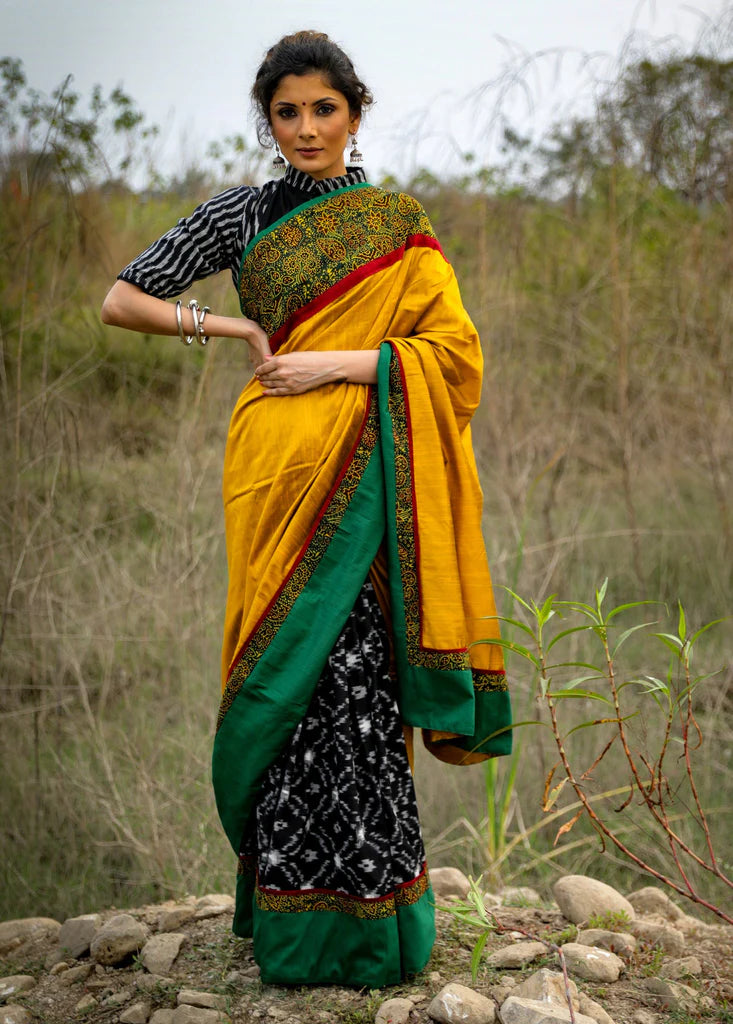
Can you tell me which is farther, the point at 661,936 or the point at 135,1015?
the point at 661,936

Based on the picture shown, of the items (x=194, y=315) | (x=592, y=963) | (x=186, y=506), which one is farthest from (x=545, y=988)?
(x=186, y=506)

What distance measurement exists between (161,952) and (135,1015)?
22cm

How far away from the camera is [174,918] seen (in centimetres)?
240

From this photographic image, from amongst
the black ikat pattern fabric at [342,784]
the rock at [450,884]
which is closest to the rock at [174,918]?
the black ikat pattern fabric at [342,784]

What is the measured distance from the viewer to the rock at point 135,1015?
203 cm

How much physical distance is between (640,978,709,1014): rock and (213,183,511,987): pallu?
0.50 metres

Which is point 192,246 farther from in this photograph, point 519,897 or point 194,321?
point 519,897

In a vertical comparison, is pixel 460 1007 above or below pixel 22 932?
above

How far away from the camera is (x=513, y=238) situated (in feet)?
15.2

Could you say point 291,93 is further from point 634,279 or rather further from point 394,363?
point 634,279

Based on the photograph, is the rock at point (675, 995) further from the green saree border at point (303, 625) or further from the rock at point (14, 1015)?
the rock at point (14, 1015)

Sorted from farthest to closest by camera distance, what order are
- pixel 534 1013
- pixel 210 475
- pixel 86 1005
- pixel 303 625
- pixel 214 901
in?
pixel 210 475
pixel 214 901
pixel 86 1005
pixel 303 625
pixel 534 1013

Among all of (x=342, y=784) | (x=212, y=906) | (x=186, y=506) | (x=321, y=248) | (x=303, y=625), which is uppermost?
(x=321, y=248)

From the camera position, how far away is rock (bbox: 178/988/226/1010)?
200 cm
